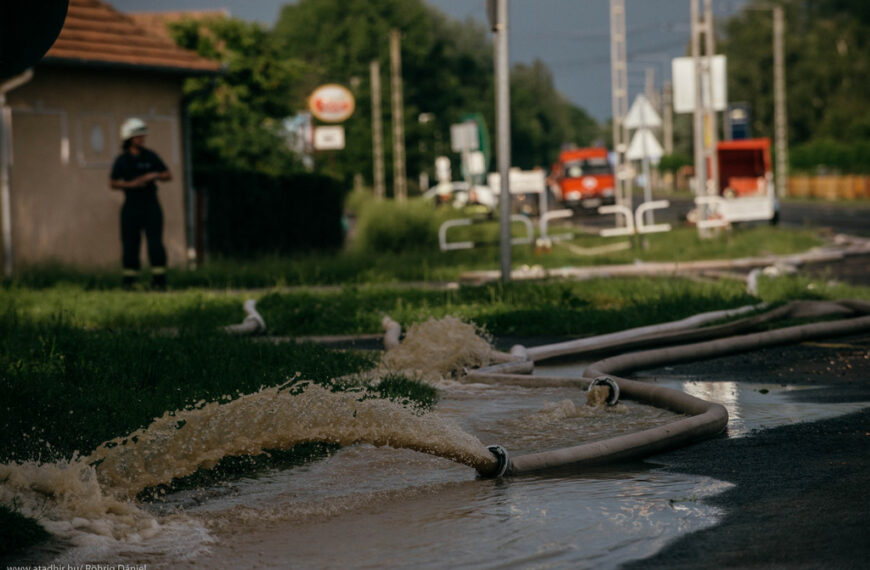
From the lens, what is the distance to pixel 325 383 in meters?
7.97

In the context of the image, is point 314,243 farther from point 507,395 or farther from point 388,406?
point 388,406

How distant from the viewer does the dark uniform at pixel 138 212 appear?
17000 mm

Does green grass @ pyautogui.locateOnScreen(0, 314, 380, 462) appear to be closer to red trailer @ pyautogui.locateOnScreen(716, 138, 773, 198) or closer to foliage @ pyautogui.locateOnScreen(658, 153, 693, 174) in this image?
red trailer @ pyautogui.locateOnScreen(716, 138, 773, 198)

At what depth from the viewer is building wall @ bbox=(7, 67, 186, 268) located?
20672 millimetres

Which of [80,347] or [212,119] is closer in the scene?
[80,347]

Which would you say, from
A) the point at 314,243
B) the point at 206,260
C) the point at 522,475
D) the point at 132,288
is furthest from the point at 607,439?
the point at 314,243

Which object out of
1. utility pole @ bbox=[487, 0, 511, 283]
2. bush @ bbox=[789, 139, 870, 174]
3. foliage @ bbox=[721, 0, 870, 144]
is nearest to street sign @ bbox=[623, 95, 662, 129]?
utility pole @ bbox=[487, 0, 511, 283]

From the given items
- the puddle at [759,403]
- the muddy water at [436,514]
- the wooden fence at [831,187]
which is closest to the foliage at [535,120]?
the wooden fence at [831,187]

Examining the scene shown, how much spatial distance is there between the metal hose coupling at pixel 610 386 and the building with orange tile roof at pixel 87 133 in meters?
13.9

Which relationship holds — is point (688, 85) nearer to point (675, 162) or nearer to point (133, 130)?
point (133, 130)

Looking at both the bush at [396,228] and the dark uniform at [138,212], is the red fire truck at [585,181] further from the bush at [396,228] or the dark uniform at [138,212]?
the dark uniform at [138,212]

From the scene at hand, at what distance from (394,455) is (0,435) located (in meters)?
1.95

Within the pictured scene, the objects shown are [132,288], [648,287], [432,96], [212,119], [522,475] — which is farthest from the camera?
[432,96]

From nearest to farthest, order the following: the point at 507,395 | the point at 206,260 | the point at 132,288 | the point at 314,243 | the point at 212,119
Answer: the point at 507,395, the point at 132,288, the point at 206,260, the point at 314,243, the point at 212,119
